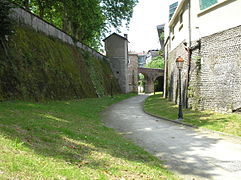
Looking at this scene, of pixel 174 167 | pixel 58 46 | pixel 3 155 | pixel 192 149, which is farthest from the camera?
pixel 58 46

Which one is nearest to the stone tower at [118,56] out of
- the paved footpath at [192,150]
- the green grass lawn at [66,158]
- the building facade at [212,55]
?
the building facade at [212,55]

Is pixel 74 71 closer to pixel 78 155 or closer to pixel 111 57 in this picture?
pixel 78 155

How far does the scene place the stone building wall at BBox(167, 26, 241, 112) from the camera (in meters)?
12.3

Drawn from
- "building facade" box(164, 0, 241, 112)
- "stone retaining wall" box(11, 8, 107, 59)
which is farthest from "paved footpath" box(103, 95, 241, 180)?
"stone retaining wall" box(11, 8, 107, 59)

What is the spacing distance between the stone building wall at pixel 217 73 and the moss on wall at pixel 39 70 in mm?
9813

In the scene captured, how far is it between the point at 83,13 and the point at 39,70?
11.1 meters

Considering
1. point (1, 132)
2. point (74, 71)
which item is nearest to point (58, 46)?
point (74, 71)

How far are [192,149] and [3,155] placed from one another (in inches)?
207

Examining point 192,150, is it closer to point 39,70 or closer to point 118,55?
point 39,70

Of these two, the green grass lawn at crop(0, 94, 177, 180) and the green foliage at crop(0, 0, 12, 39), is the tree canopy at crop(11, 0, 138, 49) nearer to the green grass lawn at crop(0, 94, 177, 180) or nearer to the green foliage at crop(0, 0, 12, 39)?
the green foliage at crop(0, 0, 12, 39)

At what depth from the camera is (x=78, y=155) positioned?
16.8 feet

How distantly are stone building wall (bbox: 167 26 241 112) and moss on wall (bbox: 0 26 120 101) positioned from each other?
32.2 feet

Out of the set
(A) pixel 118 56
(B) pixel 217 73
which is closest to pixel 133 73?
(A) pixel 118 56

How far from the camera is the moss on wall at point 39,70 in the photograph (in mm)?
12159
